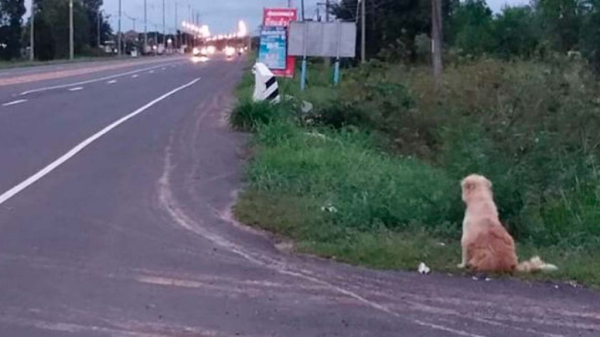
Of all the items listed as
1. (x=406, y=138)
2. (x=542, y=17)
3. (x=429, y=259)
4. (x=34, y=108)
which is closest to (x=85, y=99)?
(x=34, y=108)

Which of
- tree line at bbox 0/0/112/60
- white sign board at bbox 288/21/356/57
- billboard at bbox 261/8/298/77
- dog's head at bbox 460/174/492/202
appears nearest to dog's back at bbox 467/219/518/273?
dog's head at bbox 460/174/492/202

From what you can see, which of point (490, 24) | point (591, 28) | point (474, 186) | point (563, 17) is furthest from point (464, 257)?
point (490, 24)

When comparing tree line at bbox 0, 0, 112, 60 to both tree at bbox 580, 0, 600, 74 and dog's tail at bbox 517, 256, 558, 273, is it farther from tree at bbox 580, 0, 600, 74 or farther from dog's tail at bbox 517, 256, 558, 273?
dog's tail at bbox 517, 256, 558, 273

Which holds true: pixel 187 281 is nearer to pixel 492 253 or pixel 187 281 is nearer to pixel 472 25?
pixel 492 253

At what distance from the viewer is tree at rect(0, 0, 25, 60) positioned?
11244 cm

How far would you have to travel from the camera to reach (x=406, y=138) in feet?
75.2

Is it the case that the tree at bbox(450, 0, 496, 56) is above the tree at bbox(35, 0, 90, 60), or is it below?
above

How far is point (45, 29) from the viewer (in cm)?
12231

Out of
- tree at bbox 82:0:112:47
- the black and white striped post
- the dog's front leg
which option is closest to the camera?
the dog's front leg

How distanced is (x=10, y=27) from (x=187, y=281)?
109 m

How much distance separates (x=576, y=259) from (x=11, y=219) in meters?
5.73

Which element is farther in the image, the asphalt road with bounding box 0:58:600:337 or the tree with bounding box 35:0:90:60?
the tree with bounding box 35:0:90:60

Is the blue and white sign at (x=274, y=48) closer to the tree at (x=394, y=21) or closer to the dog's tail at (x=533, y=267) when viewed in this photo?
the tree at (x=394, y=21)

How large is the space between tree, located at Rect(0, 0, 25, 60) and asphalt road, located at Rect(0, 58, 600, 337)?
97578mm
